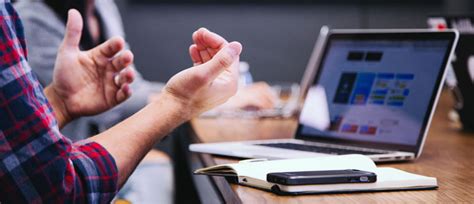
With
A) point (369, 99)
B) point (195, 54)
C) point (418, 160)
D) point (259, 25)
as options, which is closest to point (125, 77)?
point (195, 54)

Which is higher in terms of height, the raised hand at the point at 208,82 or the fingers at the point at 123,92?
the raised hand at the point at 208,82

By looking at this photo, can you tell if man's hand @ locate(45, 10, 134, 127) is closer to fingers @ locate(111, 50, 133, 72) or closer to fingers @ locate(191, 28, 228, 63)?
fingers @ locate(111, 50, 133, 72)

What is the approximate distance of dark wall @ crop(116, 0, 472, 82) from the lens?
393 cm

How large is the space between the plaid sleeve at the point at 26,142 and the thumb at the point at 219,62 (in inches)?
9.4

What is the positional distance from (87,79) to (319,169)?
2.30ft

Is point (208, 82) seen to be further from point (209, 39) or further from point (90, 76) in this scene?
point (90, 76)

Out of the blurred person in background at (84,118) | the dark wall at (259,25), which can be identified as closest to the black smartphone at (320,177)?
the blurred person in background at (84,118)

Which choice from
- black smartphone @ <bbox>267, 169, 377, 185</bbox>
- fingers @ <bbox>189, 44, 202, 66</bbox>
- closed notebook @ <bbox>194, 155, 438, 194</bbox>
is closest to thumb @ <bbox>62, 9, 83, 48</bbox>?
fingers @ <bbox>189, 44, 202, 66</bbox>

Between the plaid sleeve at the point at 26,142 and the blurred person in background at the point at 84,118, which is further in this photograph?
the blurred person in background at the point at 84,118

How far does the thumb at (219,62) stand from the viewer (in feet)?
3.73

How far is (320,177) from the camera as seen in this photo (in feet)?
3.23

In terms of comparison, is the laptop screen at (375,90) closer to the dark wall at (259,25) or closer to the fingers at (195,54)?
the fingers at (195,54)

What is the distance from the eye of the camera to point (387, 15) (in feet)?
13.4

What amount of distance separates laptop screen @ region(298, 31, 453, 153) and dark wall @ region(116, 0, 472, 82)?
234 cm
